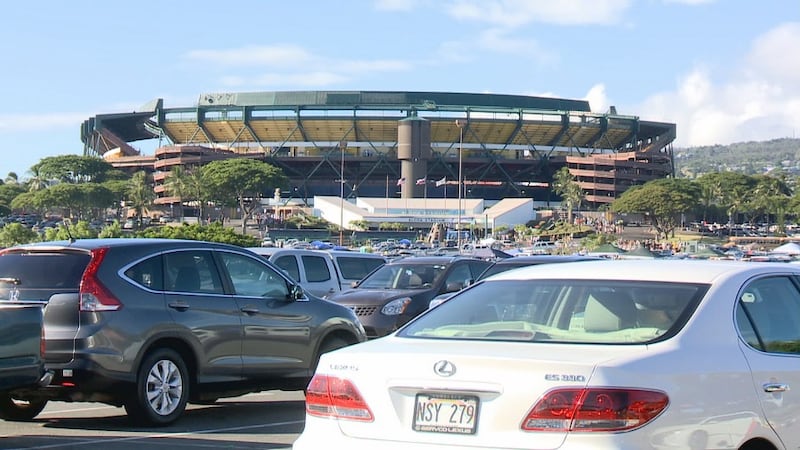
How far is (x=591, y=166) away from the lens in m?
158

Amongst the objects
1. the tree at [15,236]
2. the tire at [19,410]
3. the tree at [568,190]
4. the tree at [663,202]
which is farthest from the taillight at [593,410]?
the tree at [568,190]

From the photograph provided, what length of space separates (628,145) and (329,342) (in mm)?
164843

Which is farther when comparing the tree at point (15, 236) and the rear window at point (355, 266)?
the tree at point (15, 236)

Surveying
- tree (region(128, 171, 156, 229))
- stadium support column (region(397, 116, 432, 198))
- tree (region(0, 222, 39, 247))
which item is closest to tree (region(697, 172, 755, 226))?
stadium support column (region(397, 116, 432, 198))

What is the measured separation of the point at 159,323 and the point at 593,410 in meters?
6.26

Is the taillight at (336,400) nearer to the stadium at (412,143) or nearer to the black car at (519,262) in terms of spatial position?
the black car at (519,262)

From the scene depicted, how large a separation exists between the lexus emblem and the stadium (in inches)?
5618

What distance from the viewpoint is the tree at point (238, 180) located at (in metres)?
134

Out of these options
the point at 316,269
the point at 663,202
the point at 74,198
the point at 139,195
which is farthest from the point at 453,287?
the point at 139,195

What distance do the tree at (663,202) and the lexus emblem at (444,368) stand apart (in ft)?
422

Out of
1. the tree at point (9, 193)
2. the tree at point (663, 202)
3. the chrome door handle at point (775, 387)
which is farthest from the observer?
the tree at point (9, 193)

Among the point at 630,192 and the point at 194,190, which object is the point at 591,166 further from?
the point at 194,190

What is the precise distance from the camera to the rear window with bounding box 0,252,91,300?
33.4 ft

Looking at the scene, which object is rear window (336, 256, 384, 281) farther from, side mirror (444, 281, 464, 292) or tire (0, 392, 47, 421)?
tire (0, 392, 47, 421)
